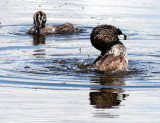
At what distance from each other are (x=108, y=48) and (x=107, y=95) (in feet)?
8.66

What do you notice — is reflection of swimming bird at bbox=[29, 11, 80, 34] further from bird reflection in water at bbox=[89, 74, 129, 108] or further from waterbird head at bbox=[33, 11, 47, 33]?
bird reflection in water at bbox=[89, 74, 129, 108]

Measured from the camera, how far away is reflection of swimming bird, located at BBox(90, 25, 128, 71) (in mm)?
12672

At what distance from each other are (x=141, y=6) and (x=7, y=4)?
24.5ft

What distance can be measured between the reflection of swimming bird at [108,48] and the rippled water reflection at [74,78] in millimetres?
198

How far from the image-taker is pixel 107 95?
10.4 metres

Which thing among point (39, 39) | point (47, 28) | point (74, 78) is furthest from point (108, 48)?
point (47, 28)

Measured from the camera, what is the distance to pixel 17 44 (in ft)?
58.5

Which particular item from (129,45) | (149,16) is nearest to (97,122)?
(129,45)

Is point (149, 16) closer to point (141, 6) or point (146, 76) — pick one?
point (141, 6)

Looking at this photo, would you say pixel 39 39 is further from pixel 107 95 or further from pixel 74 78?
pixel 107 95

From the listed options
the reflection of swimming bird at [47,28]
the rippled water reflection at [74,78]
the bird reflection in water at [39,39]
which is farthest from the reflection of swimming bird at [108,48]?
the reflection of swimming bird at [47,28]

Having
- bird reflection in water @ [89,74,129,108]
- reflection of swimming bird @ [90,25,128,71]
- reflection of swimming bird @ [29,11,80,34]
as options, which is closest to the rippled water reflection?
bird reflection in water @ [89,74,129,108]

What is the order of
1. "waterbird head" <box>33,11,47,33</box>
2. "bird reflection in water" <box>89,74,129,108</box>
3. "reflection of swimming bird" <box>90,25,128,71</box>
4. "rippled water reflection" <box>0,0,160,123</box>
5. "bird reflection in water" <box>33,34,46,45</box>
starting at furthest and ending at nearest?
1. "waterbird head" <box>33,11,47,33</box>
2. "bird reflection in water" <box>33,34,46,45</box>
3. "reflection of swimming bird" <box>90,25,128,71</box>
4. "bird reflection in water" <box>89,74,129,108</box>
5. "rippled water reflection" <box>0,0,160,123</box>

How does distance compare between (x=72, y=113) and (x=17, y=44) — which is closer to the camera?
(x=72, y=113)
